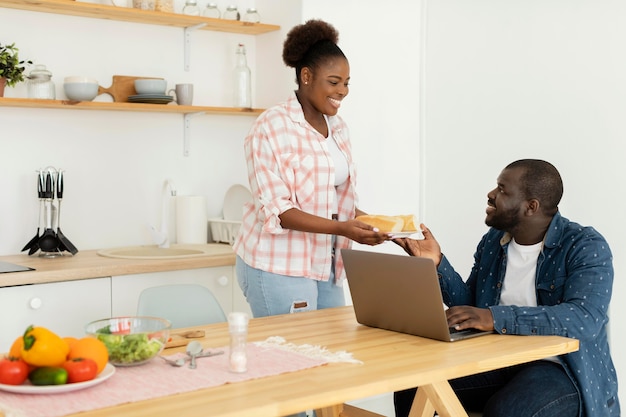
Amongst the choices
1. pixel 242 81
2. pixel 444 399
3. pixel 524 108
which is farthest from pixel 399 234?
pixel 242 81

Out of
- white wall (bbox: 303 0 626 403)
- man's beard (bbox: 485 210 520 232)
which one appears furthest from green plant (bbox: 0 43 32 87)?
man's beard (bbox: 485 210 520 232)

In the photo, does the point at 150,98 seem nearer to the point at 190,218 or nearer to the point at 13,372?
the point at 190,218

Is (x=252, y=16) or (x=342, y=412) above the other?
→ (x=252, y=16)

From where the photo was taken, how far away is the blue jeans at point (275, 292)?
2889 millimetres

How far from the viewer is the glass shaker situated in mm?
3557

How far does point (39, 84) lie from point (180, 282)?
1000 mm

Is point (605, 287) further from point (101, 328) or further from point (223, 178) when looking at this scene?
point (223, 178)

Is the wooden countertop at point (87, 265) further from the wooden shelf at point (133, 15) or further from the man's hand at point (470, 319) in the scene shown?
the man's hand at point (470, 319)

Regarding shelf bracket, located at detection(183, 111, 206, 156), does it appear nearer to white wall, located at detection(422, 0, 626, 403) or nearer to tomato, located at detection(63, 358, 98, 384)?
white wall, located at detection(422, 0, 626, 403)

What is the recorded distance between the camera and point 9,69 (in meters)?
3.50

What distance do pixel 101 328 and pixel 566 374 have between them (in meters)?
1.24

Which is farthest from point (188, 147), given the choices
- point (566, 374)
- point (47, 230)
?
point (566, 374)

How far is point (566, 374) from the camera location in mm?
2359

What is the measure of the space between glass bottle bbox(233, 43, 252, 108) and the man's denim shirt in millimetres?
1807
